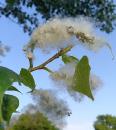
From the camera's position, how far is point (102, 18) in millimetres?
8672

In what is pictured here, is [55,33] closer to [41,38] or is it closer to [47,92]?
[41,38]

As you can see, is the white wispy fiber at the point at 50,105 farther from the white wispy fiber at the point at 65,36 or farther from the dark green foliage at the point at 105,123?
the dark green foliage at the point at 105,123

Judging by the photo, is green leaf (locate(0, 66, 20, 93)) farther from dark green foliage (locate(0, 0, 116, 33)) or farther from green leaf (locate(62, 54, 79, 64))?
dark green foliage (locate(0, 0, 116, 33))

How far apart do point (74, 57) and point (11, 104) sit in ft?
0.69

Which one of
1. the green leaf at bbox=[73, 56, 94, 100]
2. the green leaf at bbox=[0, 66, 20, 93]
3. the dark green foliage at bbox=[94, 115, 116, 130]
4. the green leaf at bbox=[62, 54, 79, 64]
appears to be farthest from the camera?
the dark green foliage at bbox=[94, 115, 116, 130]

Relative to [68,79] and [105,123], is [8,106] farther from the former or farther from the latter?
[105,123]

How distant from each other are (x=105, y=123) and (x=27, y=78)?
2121cm

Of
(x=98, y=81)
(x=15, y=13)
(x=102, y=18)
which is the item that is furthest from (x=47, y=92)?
(x=15, y=13)

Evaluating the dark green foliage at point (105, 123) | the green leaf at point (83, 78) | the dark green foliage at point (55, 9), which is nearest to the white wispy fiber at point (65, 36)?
the green leaf at point (83, 78)

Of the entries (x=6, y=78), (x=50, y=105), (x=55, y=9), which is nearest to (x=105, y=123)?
(x=55, y=9)

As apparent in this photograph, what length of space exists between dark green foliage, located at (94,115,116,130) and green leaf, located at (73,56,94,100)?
2024 centimetres

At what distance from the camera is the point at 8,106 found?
876 millimetres

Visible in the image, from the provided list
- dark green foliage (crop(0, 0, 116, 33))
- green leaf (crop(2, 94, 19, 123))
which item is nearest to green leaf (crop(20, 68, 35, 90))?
green leaf (crop(2, 94, 19, 123))

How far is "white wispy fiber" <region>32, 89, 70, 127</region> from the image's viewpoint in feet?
3.58
